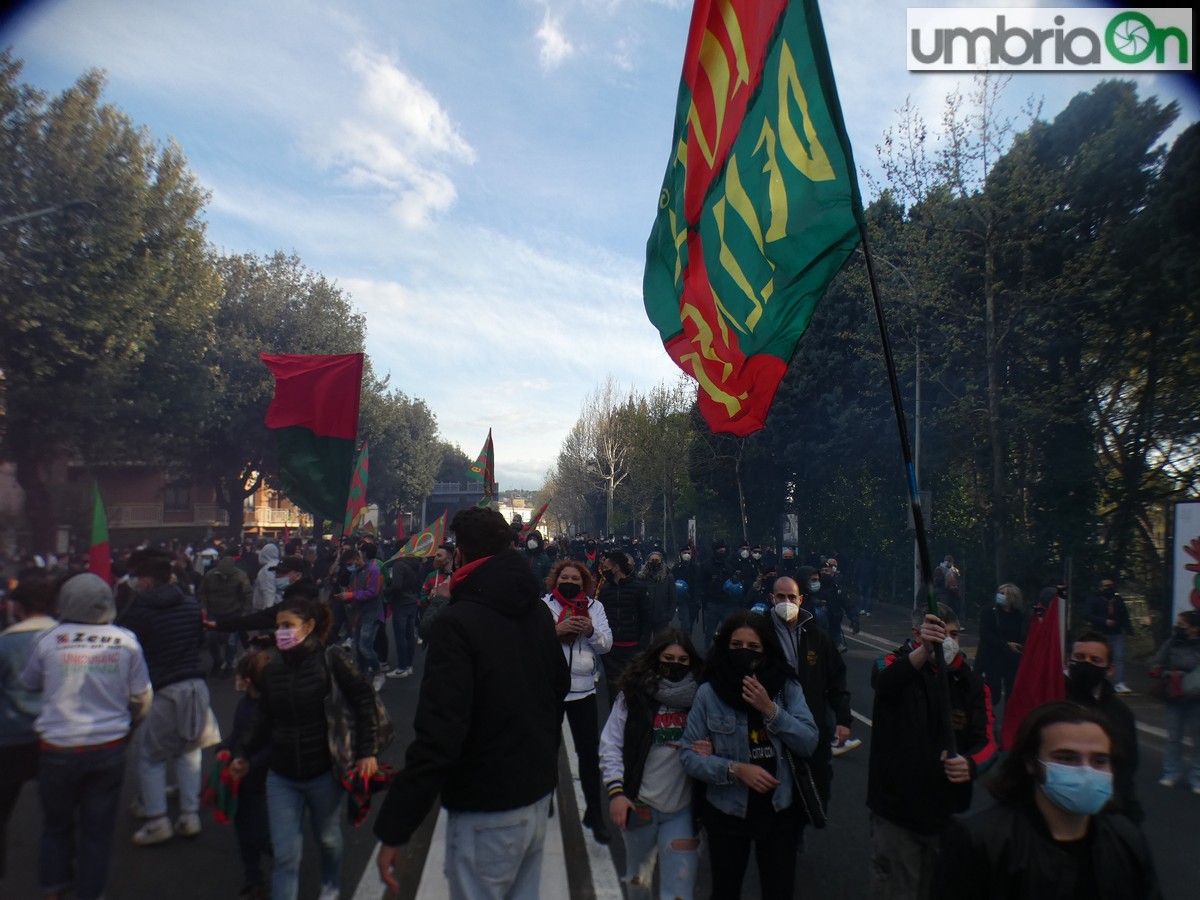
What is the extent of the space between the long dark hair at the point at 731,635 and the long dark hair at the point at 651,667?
224 mm

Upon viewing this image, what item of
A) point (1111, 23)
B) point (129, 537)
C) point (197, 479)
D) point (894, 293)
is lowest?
point (129, 537)

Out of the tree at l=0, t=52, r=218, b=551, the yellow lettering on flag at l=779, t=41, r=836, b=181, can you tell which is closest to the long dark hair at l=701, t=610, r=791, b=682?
the yellow lettering on flag at l=779, t=41, r=836, b=181

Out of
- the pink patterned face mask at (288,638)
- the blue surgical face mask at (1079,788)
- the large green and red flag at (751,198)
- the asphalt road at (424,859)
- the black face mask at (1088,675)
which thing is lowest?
the asphalt road at (424,859)

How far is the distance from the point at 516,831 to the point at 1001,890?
1.51 meters

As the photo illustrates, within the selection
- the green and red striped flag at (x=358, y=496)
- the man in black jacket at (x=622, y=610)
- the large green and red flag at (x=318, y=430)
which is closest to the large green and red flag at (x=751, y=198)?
the man in black jacket at (x=622, y=610)

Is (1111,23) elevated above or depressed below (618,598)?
above

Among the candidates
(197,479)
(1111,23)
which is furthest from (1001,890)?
(197,479)

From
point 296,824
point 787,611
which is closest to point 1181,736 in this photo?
point 787,611

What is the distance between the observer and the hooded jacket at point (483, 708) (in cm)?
265

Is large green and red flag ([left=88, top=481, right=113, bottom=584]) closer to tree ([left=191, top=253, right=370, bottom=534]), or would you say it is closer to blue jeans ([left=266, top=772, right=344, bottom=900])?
blue jeans ([left=266, top=772, right=344, bottom=900])

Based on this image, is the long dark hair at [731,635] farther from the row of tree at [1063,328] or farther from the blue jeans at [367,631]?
the row of tree at [1063,328]

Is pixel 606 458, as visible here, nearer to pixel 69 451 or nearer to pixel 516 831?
pixel 69 451

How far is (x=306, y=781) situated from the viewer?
3988mm

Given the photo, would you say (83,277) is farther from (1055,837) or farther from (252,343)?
(1055,837)
